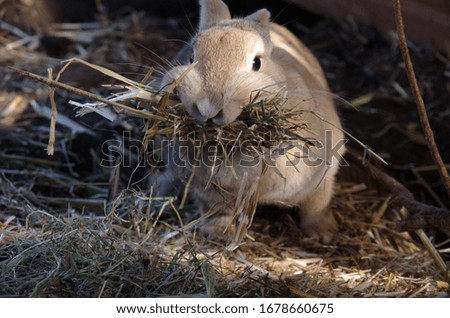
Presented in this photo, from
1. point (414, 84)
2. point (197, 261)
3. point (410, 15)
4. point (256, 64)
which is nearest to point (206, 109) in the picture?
point (256, 64)

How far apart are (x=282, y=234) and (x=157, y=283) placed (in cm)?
138

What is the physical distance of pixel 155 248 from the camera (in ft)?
13.0

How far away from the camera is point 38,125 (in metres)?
5.41

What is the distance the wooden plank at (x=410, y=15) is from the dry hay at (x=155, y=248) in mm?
1627

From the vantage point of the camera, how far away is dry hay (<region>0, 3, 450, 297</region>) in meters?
3.49

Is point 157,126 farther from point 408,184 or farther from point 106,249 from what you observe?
point 408,184

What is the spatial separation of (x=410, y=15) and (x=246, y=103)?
308cm

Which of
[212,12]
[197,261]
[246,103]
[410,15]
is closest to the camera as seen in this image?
[246,103]

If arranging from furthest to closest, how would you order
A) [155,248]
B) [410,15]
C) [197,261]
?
[410,15], [155,248], [197,261]

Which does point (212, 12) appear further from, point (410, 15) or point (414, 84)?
point (410, 15)

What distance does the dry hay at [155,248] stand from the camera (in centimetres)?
349
